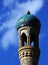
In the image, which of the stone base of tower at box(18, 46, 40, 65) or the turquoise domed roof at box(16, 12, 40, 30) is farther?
the turquoise domed roof at box(16, 12, 40, 30)

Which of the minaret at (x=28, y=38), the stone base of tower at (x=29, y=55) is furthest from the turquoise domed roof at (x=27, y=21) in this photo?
the stone base of tower at (x=29, y=55)

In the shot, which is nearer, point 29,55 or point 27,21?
point 29,55

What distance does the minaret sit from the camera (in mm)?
23312

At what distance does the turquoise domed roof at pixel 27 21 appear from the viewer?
2403 cm

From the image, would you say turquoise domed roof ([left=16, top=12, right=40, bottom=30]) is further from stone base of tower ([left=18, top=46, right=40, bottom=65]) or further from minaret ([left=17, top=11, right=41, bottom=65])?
stone base of tower ([left=18, top=46, right=40, bottom=65])

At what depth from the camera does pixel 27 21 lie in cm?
2402

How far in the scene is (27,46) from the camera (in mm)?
23578

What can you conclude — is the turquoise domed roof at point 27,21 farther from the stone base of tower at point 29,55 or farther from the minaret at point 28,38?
the stone base of tower at point 29,55

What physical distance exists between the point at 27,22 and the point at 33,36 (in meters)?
1.23

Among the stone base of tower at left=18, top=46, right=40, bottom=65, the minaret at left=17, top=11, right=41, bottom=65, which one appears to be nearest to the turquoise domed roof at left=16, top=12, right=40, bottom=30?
the minaret at left=17, top=11, right=41, bottom=65

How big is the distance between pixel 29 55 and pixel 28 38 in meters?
1.41

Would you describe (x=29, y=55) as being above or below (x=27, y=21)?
below

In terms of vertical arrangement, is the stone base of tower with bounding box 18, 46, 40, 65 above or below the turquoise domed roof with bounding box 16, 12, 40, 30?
below

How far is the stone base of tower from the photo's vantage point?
75.9ft
